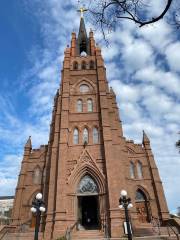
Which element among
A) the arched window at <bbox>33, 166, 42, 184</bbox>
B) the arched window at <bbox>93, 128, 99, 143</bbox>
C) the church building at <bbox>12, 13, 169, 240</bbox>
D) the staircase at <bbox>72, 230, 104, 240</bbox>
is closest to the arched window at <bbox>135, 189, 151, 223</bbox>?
the church building at <bbox>12, 13, 169, 240</bbox>

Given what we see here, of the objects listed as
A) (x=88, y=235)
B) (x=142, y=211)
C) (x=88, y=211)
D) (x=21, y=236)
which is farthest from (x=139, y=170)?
(x=21, y=236)

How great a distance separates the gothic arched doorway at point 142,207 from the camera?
23672mm

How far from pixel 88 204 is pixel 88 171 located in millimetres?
4825

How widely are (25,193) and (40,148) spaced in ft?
19.1

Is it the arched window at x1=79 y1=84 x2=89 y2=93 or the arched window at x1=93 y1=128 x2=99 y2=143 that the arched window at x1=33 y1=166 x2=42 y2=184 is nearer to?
the arched window at x1=93 y1=128 x2=99 y2=143

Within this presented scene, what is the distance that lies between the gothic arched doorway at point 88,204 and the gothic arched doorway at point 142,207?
4613mm

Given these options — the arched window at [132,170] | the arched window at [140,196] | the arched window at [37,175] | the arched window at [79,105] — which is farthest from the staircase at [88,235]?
the arched window at [79,105]

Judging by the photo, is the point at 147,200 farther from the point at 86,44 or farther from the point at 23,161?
the point at 86,44

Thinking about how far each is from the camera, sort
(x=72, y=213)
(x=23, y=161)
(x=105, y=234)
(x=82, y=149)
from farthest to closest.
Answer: (x=23, y=161), (x=82, y=149), (x=72, y=213), (x=105, y=234)

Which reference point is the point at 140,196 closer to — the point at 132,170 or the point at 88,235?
the point at 132,170

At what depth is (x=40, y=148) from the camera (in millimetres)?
28344

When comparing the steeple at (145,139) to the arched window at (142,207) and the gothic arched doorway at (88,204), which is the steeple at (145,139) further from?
the gothic arched doorway at (88,204)

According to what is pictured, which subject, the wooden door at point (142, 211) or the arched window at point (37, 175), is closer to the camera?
the wooden door at point (142, 211)

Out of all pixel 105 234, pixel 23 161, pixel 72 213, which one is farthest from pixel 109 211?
pixel 23 161
